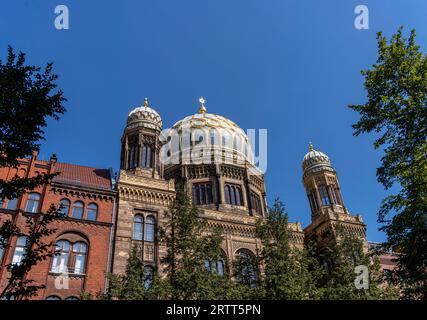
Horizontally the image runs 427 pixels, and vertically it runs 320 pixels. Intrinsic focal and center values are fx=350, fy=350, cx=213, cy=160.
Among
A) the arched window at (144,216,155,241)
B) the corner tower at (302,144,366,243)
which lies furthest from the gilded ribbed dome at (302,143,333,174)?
the arched window at (144,216,155,241)

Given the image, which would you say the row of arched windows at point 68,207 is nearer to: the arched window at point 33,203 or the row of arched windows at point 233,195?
the arched window at point 33,203

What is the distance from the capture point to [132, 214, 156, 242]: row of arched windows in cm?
2606

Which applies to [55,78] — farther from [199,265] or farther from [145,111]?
[145,111]

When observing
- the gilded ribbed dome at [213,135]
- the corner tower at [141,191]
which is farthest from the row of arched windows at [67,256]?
the gilded ribbed dome at [213,135]

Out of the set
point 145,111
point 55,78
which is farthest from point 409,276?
point 145,111

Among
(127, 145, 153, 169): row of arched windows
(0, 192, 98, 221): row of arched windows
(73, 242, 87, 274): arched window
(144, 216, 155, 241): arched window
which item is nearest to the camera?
(73, 242, 87, 274): arched window

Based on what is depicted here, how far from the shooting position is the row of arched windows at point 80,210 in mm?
25266

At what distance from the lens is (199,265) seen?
693 inches

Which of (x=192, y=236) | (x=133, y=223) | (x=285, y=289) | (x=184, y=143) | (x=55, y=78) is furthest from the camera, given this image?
(x=184, y=143)

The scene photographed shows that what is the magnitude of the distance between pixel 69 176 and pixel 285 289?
1946cm

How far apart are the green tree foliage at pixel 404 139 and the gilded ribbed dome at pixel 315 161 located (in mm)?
27574

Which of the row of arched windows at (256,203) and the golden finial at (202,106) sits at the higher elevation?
the golden finial at (202,106)

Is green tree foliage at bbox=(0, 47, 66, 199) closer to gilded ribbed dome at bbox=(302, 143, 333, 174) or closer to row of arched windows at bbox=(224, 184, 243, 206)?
row of arched windows at bbox=(224, 184, 243, 206)

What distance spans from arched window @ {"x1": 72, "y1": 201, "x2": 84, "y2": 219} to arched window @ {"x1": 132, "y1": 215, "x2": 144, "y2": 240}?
389 cm
